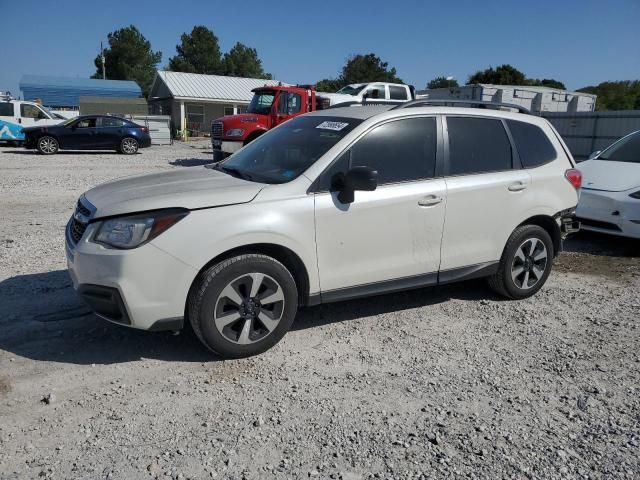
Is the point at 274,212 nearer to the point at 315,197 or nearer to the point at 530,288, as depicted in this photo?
the point at 315,197

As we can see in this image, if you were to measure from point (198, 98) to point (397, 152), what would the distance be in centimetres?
3676

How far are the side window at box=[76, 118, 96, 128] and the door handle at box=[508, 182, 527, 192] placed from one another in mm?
19067

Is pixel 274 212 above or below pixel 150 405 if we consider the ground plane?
above

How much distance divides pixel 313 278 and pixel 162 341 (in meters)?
1.26

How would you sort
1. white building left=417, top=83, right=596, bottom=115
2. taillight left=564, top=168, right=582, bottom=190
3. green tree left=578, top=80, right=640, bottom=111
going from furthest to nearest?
green tree left=578, top=80, right=640, bottom=111 → white building left=417, top=83, right=596, bottom=115 → taillight left=564, top=168, right=582, bottom=190

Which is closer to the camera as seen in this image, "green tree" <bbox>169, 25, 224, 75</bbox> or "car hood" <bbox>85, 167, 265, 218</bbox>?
"car hood" <bbox>85, 167, 265, 218</bbox>

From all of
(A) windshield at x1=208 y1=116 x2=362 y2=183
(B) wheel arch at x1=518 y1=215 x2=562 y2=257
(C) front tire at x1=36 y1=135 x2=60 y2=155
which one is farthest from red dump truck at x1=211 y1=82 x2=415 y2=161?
(B) wheel arch at x1=518 y1=215 x2=562 y2=257

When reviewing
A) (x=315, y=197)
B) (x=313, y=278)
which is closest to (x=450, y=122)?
(x=315, y=197)

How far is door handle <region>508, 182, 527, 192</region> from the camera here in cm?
468

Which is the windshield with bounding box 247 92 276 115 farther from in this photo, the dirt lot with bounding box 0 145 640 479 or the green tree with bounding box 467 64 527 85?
the green tree with bounding box 467 64 527 85

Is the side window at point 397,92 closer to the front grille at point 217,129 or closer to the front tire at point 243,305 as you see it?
the front grille at point 217,129

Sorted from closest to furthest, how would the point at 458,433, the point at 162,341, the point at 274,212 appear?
1. the point at 458,433
2. the point at 274,212
3. the point at 162,341

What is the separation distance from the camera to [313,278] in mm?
3861

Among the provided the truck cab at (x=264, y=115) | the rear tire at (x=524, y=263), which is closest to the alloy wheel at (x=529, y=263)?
the rear tire at (x=524, y=263)
